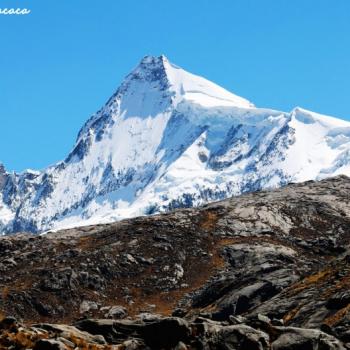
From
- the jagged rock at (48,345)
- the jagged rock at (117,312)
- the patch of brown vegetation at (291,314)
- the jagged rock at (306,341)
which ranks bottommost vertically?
the jagged rock at (306,341)

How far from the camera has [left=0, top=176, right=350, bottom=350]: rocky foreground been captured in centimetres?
8744

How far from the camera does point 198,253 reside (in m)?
135

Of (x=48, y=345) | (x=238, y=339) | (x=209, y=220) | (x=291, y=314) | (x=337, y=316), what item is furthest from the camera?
(x=209, y=220)

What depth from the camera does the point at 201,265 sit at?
131375 millimetres

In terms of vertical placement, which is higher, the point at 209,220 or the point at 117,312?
the point at 209,220

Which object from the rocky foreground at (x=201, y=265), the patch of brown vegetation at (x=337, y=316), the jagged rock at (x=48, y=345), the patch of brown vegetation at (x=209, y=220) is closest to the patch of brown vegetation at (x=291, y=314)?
the rocky foreground at (x=201, y=265)

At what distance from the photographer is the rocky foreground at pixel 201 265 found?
287 ft

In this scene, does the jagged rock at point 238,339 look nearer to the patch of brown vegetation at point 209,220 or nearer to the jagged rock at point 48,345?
the jagged rock at point 48,345

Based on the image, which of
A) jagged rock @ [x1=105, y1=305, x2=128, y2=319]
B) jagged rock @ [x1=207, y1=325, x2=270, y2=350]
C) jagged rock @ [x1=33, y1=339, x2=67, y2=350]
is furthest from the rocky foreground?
jagged rock @ [x1=33, y1=339, x2=67, y2=350]

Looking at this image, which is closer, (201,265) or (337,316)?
(337,316)

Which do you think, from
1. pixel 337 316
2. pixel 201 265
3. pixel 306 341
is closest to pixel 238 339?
pixel 306 341

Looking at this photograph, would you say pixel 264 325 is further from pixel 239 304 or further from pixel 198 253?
pixel 198 253

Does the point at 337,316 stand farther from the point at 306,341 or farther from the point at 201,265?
the point at 201,265

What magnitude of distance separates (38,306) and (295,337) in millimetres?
74864
